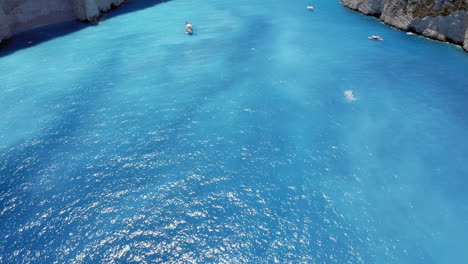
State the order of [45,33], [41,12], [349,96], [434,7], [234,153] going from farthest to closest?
[41,12] < [45,33] < [434,7] < [349,96] < [234,153]

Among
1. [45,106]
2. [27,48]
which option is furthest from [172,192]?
[27,48]

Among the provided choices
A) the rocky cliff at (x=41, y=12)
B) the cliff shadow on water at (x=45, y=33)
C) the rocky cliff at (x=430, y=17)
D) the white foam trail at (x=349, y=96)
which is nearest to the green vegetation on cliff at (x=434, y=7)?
the rocky cliff at (x=430, y=17)

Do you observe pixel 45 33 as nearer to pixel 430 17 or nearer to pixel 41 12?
pixel 41 12

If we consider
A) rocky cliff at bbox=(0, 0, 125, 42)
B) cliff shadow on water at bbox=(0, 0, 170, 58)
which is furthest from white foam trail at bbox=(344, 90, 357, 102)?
rocky cliff at bbox=(0, 0, 125, 42)

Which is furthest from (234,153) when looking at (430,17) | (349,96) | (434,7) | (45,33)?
(45,33)

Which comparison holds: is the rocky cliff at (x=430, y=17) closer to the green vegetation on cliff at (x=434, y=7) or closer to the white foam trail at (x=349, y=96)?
Result: the green vegetation on cliff at (x=434, y=7)
